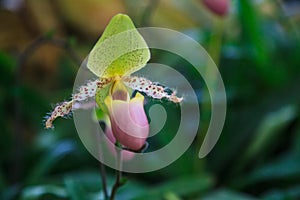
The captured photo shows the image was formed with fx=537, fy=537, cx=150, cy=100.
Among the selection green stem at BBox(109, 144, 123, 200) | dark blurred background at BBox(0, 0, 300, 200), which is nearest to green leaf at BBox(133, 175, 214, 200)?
dark blurred background at BBox(0, 0, 300, 200)

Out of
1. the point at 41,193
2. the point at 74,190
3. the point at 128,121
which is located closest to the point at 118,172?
the point at 128,121

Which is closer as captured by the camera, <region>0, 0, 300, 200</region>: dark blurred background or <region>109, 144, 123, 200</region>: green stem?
<region>109, 144, 123, 200</region>: green stem

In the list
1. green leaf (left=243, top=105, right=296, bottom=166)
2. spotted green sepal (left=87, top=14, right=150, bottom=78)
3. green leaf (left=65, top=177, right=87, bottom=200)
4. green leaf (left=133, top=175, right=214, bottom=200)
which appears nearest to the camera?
spotted green sepal (left=87, top=14, right=150, bottom=78)

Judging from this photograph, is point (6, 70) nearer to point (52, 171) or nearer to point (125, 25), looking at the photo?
point (52, 171)

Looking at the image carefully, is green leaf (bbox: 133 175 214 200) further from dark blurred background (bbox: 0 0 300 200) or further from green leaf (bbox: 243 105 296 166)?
green leaf (bbox: 243 105 296 166)

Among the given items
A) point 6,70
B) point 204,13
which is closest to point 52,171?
point 6,70

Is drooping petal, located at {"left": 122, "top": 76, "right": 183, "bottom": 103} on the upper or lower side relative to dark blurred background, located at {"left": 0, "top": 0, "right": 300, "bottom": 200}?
lower

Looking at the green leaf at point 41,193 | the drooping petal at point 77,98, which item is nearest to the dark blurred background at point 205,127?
the green leaf at point 41,193
